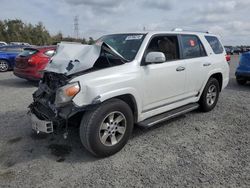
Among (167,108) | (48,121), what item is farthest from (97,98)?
(167,108)

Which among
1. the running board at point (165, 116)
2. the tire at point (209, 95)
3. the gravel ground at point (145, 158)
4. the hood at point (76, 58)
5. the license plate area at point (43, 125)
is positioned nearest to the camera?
the gravel ground at point (145, 158)

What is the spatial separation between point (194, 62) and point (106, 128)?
8.04ft

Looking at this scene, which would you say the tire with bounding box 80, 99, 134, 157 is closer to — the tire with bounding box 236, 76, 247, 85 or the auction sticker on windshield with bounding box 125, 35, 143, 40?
the auction sticker on windshield with bounding box 125, 35, 143, 40

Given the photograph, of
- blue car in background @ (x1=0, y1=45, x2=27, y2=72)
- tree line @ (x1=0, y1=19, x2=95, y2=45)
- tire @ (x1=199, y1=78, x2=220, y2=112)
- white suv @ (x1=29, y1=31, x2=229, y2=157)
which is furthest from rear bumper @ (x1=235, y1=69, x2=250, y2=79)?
tree line @ (x1=0, y1=19, x2=95, y2=45)

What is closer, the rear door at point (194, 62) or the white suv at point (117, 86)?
the white suv at point (117, 86)

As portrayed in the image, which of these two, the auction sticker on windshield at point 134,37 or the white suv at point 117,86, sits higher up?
the auction sticker on windshield at point 134,37

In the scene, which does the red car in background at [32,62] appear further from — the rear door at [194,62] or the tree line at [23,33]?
the tree line at [23,33]

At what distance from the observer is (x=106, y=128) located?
143 inches

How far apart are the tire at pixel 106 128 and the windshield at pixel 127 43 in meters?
0.92

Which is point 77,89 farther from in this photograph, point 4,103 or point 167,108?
point 4,103

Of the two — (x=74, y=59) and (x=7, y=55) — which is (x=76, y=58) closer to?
(x=74, y=59)

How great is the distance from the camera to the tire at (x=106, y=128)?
3.41 meters

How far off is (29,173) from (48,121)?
728mm

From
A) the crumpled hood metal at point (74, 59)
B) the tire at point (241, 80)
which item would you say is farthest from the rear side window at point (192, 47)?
the tire at point (241, 80)
